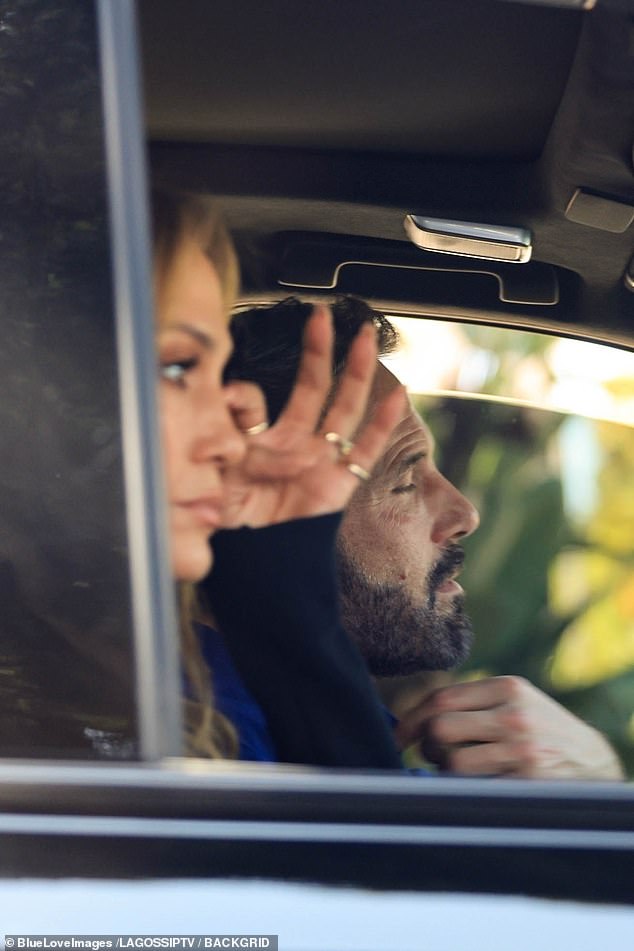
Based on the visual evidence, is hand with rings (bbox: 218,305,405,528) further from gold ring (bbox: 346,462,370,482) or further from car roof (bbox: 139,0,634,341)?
car roof (bbox: 139,0,634,341)

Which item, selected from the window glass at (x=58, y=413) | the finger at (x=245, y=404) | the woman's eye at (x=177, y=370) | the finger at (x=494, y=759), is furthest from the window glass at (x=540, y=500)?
the window glass at (x=58, y=413)

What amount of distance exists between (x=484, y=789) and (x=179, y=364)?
56cm

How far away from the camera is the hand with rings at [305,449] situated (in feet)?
5.20

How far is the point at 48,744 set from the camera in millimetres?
1405

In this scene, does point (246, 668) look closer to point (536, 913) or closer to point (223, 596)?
point (223, 596)

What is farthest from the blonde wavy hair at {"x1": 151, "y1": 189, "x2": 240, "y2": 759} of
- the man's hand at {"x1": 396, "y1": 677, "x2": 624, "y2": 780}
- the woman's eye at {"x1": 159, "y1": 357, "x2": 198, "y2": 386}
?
the man's hand at {"x1": 396, "y1": 677, "x2": 624, "y2": 780}

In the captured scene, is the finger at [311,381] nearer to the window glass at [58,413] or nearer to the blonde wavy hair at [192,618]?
Answer: the blonde wavy hair at [192,618]

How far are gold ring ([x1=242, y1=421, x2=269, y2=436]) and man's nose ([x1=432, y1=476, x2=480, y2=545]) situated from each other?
1.72ft

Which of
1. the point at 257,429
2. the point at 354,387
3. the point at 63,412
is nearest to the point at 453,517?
the point at 354,387

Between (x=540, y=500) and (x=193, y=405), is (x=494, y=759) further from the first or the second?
(x=193, y=405)

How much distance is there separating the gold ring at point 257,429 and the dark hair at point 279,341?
2cm

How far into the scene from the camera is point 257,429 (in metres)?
1.63

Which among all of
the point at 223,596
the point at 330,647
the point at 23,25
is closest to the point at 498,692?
the point at 330,647

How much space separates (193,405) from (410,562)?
2.17ft
